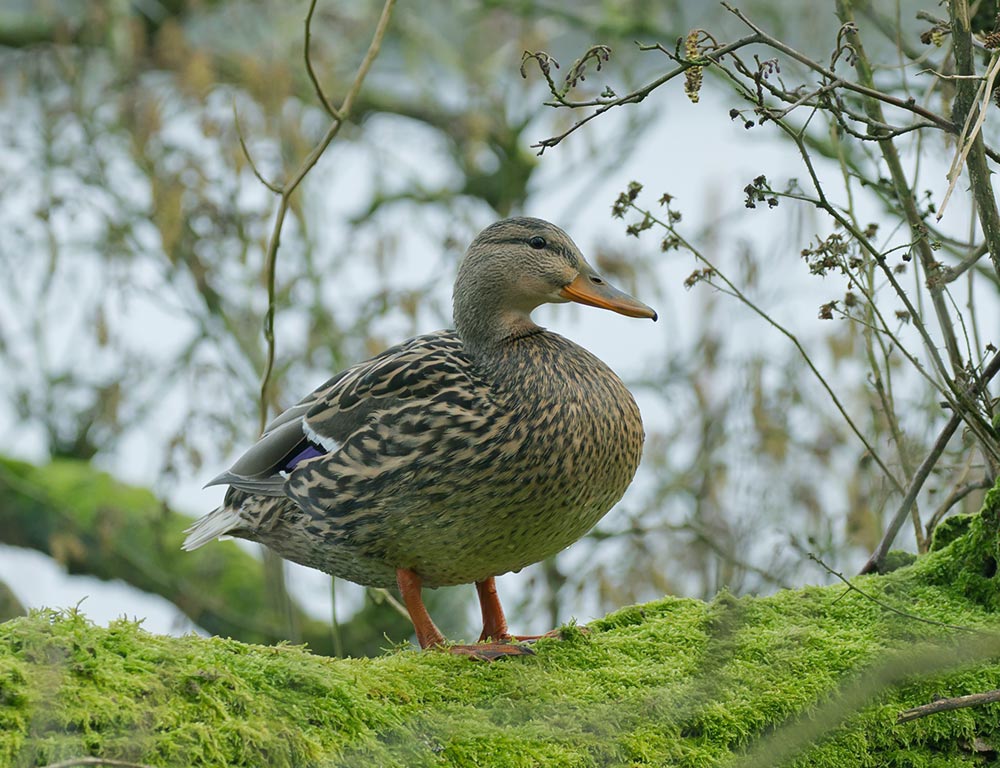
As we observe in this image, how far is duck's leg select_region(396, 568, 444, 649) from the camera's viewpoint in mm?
3488

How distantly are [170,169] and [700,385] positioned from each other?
11.5ft

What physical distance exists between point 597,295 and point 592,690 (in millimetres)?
1365

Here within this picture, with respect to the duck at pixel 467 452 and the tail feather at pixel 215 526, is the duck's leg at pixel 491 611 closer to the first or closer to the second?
the duck at pixel 467 452

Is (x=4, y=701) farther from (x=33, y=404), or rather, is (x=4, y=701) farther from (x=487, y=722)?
(x=33, y=404)

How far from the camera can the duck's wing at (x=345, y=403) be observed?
11.6ft

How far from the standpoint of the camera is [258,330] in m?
7.80

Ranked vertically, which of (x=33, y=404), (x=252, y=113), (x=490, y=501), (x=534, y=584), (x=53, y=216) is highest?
(x=252, y=113)

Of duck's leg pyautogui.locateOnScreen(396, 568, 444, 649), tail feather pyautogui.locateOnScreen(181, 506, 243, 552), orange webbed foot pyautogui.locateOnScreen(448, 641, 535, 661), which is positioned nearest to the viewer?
orange webbed foot pyautogui.locateOnScreen(448, 641, 535, 661)

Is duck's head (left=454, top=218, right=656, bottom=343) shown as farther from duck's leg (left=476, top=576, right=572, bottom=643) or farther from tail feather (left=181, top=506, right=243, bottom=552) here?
tail feather (left=181, top=506, right=243, bottom=552)

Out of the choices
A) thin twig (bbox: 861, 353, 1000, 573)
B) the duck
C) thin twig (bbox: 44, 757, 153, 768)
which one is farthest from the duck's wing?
thin twig (bbox: 44, 757, 153, 768)

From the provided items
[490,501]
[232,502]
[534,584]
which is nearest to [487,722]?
[490,501]

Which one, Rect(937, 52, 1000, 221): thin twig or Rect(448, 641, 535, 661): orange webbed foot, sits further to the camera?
Rect(448, 641, 535, 661): orange webbed foot

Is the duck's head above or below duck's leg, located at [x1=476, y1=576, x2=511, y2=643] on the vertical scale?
above

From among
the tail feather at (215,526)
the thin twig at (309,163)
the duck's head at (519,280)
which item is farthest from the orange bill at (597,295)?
the tail feather at (215,526)
